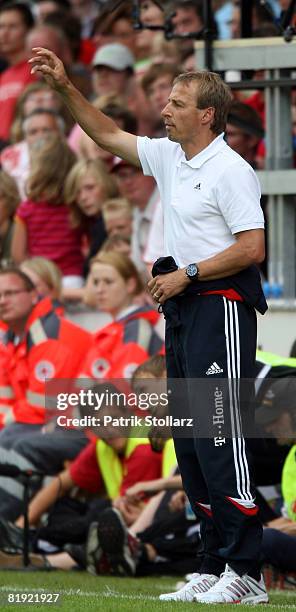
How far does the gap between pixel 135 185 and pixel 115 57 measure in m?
2.17

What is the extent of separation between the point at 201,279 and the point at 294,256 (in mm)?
3591

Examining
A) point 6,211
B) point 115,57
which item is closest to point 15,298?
point 6,211

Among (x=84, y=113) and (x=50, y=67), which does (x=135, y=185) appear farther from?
(x=50, y=67)

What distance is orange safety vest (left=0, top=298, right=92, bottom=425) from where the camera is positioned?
10016 mm

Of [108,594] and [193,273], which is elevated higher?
[193,273]

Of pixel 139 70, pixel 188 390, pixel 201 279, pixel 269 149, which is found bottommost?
pixel 188 390

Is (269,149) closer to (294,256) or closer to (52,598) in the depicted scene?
(294,256)

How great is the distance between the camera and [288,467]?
7750mm

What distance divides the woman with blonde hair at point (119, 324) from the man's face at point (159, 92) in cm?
185

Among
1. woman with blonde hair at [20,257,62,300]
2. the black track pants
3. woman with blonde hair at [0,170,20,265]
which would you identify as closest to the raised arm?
the black track pants

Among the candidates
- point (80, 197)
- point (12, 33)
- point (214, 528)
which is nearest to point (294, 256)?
point (80, 197)

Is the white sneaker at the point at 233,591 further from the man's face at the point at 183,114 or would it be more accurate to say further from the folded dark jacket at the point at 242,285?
the man's face at the point at 183,114

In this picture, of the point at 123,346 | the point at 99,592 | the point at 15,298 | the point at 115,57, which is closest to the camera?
the point at 99,592

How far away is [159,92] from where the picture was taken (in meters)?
12.0
